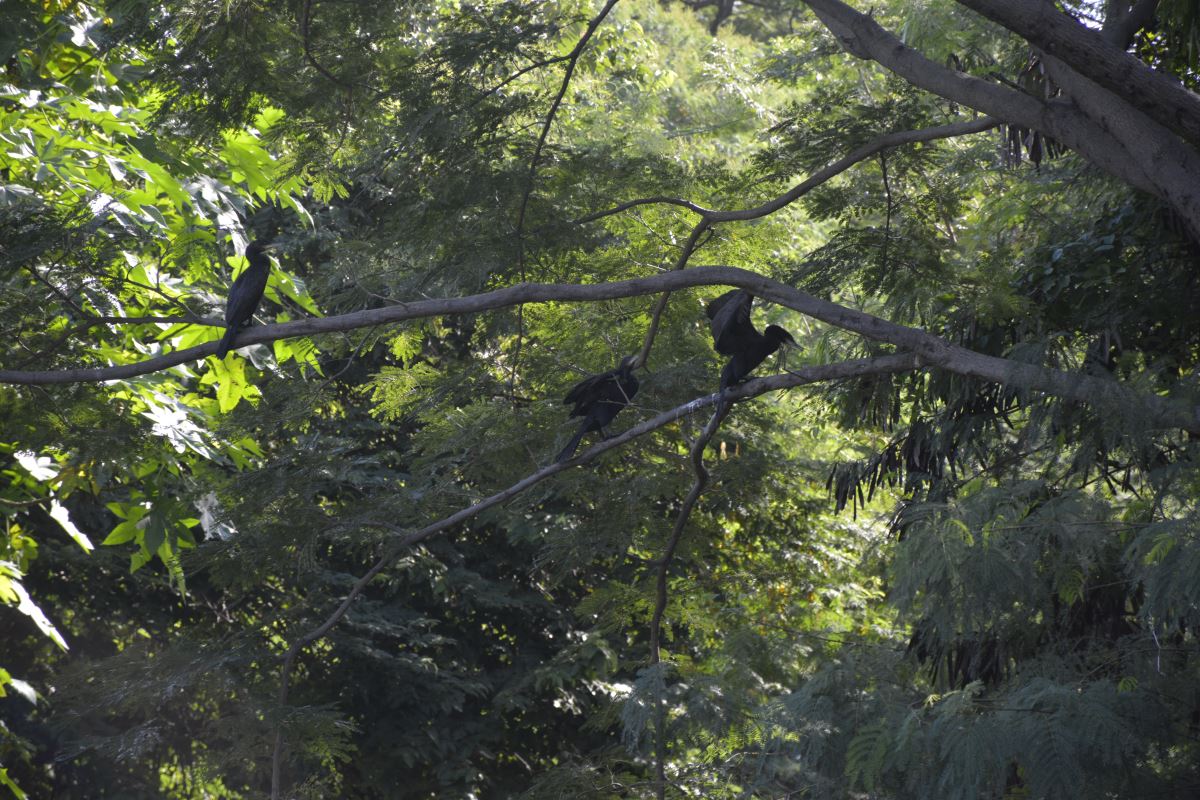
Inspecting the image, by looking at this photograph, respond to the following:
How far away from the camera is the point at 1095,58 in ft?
11.9

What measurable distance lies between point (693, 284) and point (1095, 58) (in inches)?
59.2

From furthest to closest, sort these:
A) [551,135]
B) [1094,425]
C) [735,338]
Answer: [551,135], [735,338], [1094,425]

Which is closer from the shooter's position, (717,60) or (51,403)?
(51,403)

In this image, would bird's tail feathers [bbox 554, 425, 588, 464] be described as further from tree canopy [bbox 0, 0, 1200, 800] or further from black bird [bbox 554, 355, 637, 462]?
tree canopy [bbox 0, 0, 1200, 800]

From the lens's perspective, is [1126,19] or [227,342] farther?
[1126,19]

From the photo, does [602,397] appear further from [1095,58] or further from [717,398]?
[1095,58]

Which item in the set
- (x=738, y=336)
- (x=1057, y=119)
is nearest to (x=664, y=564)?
(x=738, y=336)

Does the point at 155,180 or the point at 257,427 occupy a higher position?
the point at 155,180

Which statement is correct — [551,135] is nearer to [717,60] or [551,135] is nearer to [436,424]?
[436,424]

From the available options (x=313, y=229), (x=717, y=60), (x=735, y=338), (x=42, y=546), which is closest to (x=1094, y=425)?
(x=735, y=338)

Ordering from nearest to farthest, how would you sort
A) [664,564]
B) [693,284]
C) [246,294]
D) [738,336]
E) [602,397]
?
1. [693,284]
2. [738,336]
3. [246,294]
4. [602,397]
5. [664,564]

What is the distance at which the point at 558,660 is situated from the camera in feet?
27.5

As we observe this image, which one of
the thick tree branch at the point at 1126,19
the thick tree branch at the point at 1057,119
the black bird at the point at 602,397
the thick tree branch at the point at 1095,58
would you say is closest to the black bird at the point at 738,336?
the black bird at the point at 602,397

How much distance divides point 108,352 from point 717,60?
935 centimetres
